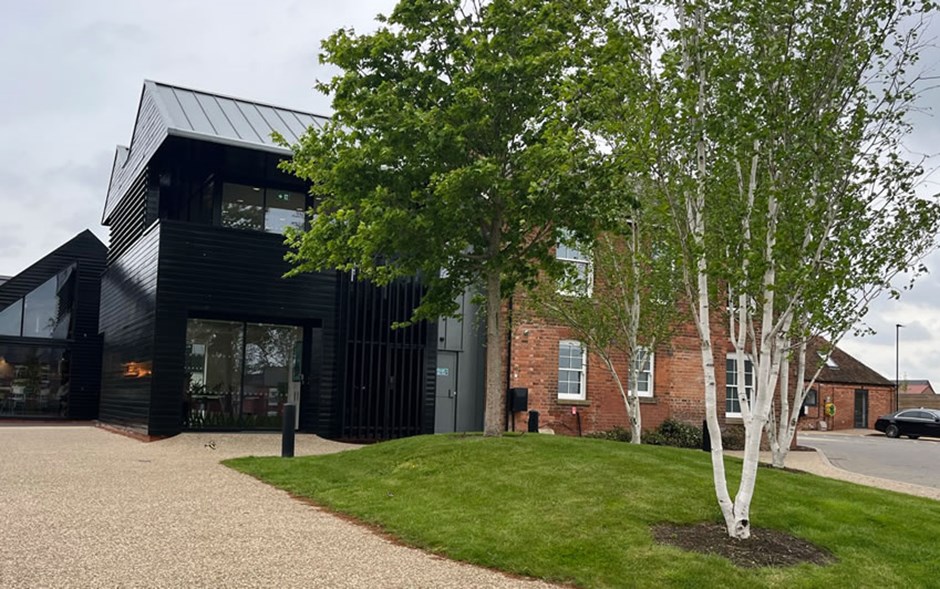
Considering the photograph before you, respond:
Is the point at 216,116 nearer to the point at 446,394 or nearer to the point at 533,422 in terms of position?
the point at 446,394

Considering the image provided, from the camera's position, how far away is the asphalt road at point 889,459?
18562 mm

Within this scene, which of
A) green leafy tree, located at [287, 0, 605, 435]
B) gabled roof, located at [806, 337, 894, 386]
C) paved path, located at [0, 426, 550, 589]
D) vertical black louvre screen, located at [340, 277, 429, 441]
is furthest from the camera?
gabled roof, located at [806, 337, 894, 386]

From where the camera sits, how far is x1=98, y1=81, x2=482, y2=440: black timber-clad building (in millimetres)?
18281

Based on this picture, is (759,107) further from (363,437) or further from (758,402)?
(363,437)

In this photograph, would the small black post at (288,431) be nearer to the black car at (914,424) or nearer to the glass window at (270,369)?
the glass window at (270,369)

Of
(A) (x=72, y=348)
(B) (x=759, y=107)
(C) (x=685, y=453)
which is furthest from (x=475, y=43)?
(A) (x=72, y=348)

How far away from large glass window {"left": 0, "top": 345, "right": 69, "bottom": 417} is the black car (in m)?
32.6

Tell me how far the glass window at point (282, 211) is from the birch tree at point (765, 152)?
12333 millimetres

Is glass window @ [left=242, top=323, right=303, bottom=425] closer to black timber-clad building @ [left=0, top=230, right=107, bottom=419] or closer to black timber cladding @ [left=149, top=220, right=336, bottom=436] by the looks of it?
black timber cladding @ [left=149, top=220, right=336, bottom=436]

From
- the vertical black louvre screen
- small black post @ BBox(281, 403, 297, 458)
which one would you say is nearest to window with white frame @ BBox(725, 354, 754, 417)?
the vertical black louvre screen

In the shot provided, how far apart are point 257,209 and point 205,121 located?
225cm

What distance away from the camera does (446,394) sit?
21.9 metres

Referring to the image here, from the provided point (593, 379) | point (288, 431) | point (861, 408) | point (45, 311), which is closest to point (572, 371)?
point (593, 379)

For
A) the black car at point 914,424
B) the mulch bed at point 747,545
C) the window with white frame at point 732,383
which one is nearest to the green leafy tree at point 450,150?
the mulch bed at point 747,545
